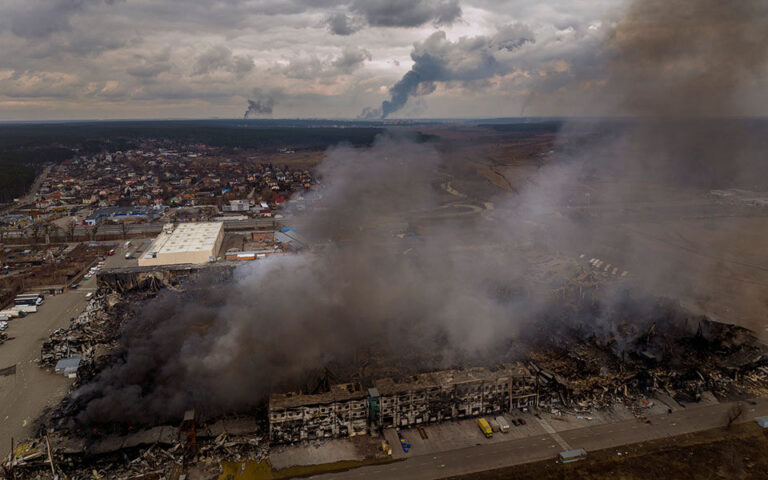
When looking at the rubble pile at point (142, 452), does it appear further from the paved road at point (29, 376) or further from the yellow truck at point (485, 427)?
the yellow truck at point (485, 427)

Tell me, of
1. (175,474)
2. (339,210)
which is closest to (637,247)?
(339,210)

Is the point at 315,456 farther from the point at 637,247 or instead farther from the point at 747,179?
the point at 747,179

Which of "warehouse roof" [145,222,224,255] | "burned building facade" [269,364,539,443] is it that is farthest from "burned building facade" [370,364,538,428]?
"warehouse roof" [145,222,224,255]

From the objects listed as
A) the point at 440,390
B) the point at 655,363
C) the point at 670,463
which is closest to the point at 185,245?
the point at 440,390

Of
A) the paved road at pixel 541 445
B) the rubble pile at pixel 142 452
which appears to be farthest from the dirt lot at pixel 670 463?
the rubble pile at pixel 142 452

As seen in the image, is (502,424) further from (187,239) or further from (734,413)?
(187,239)
